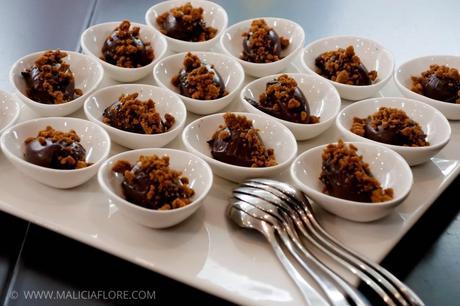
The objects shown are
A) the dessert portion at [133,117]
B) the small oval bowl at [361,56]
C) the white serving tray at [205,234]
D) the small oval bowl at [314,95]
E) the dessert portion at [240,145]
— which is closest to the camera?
the white serving tray at [205,234]

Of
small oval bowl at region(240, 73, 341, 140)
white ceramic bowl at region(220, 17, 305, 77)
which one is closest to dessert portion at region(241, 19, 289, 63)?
white ceramic bowl at region(220, 17, 305, 77)

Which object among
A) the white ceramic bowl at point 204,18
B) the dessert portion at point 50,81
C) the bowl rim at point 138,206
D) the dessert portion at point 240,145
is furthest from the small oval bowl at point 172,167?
the white ceramic bowl at point 204,18

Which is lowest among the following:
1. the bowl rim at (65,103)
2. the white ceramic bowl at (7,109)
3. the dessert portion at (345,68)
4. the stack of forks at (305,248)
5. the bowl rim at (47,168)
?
the white ceramic bowl at (7,109)

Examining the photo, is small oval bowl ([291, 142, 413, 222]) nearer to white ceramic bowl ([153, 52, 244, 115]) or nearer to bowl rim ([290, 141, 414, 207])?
bowl rim ([290, 141, 414, 207])

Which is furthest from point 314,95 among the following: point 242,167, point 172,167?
point 172,167

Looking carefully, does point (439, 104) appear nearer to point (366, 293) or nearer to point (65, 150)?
point (366, 293)

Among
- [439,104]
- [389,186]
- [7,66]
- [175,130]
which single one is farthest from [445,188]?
[7,66]

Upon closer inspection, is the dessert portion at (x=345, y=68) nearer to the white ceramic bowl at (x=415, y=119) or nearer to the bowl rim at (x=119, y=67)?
the white ceramic bowl at (x=415, y=119)

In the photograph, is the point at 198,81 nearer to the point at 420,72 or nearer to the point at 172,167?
the point at 172,167
